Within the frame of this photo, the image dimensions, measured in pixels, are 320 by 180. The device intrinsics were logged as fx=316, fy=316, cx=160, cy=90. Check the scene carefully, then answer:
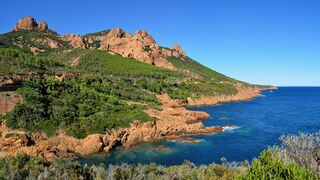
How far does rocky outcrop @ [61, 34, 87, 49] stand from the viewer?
167 meters

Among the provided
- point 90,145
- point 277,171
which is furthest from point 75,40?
point 277,171

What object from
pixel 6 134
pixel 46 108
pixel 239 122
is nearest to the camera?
pixel 6 134

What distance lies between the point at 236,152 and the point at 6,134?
112ft

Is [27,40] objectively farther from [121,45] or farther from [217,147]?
[217,147]

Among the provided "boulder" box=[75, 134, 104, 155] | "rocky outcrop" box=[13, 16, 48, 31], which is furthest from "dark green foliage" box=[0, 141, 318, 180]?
"rocky outcrop" box=[13, 16, 48, 31]

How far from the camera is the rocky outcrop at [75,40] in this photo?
167 metres

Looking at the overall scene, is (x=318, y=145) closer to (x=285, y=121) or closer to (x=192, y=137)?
(x=192, y=137)

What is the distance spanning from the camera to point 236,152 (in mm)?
48344

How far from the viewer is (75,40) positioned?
6673 inches

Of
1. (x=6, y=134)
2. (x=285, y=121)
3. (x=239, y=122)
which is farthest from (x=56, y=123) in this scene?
(x=285, y=121)

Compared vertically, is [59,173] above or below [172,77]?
below

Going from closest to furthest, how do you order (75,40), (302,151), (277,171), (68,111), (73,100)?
(277,171) < (302,151) < (68,111) < (73,100) < (75,40)

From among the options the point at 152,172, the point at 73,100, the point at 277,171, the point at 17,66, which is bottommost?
the point at 152,172

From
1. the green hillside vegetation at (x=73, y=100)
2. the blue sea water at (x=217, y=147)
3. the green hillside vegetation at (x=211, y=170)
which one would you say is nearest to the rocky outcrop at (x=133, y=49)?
the green hillside vegetation at (x=73, y=100)
